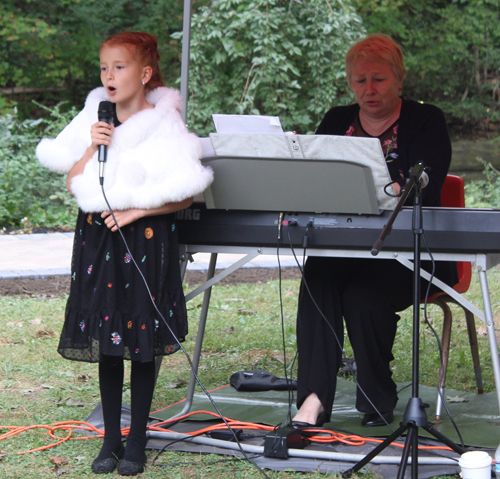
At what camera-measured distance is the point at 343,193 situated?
7.18 feet

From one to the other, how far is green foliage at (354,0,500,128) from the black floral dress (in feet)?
32.0

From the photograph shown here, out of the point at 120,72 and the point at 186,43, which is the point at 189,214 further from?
the point at 186,43

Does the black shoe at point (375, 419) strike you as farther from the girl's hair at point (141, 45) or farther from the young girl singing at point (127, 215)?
the girl's hair at point (141, 45)

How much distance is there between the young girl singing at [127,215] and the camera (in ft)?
7.13

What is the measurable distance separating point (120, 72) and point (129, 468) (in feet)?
4.14

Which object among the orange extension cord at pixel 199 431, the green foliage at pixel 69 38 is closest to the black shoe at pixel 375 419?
the orange extension cord at pixel 199 431

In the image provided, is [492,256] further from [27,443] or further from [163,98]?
[27,443]

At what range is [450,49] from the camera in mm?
11836

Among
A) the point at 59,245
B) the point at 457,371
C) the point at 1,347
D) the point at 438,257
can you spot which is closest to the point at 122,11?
the point at 59,245

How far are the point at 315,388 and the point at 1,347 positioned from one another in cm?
206

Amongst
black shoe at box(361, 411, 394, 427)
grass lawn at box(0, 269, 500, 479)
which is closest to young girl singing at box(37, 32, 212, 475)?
grass lawn at box(0, 269, 500, 479)

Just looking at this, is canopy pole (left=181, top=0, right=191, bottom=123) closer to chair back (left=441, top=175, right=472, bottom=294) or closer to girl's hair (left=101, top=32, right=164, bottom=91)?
girl's hair (left=101, top=32, right=164, bottom=91)

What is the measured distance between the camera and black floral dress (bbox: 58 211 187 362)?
2.19m

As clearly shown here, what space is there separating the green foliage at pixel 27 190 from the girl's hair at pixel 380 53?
561 cm
